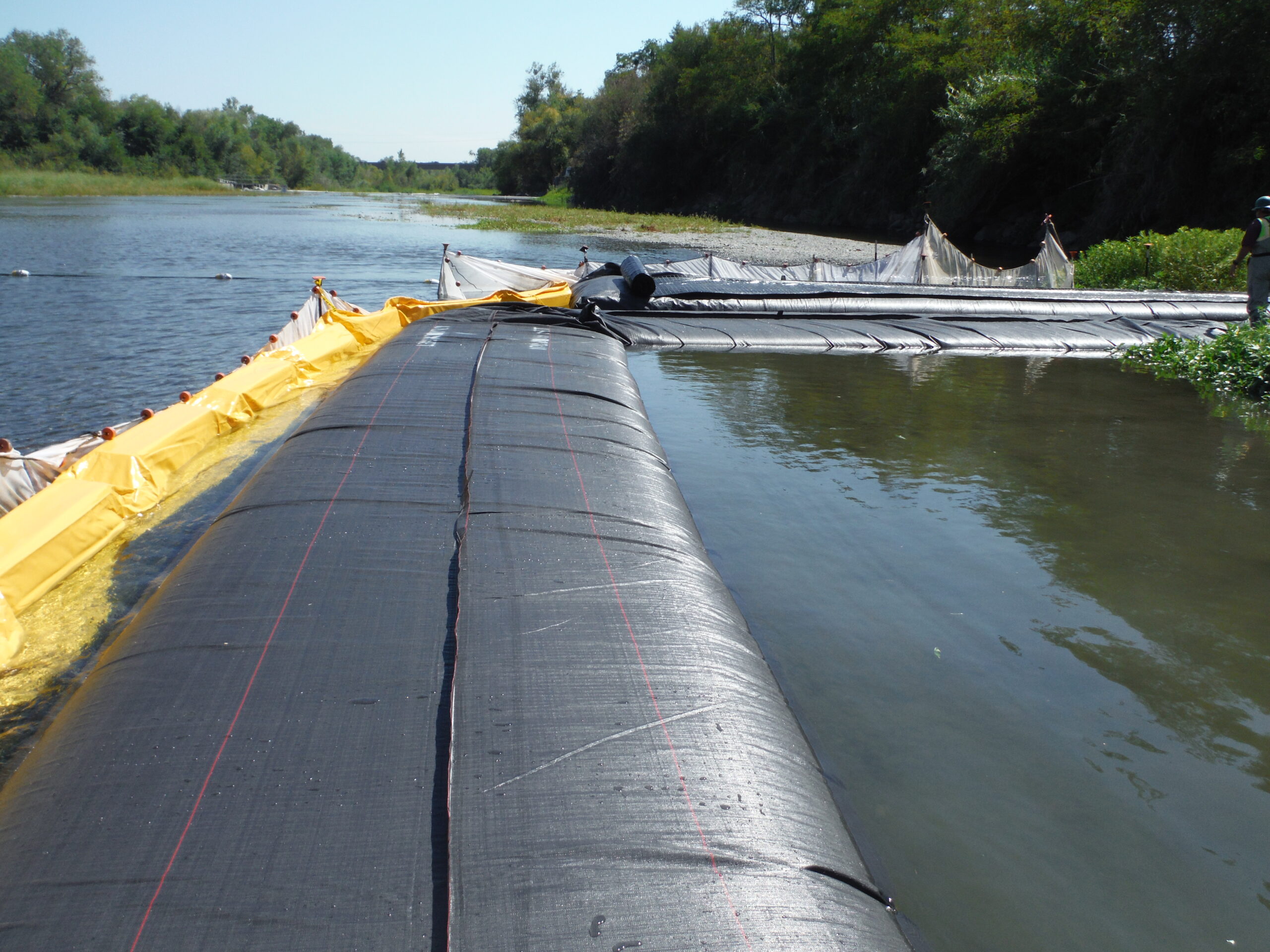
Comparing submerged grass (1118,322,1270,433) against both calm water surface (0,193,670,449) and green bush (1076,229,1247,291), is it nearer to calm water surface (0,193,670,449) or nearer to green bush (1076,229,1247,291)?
green bush (1076,229,1247,291)

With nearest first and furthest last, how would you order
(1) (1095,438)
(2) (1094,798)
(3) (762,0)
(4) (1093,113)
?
1. (2) (1094,798)
2. (1) (1095,438)
3. (4) (1093,113)
4. (3) (762,0)

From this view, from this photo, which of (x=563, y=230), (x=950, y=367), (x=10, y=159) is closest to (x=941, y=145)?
(x=563, y=230)

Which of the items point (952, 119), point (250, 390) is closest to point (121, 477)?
point (250, 390)

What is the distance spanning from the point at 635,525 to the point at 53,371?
8.79 meters

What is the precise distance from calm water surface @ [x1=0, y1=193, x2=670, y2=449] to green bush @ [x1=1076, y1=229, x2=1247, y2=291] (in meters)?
11.6

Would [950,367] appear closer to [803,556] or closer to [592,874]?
[803,556]

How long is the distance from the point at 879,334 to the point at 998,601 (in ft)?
21.0

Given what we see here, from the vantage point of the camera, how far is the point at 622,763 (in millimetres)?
2043

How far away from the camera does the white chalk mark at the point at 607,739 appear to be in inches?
76.5

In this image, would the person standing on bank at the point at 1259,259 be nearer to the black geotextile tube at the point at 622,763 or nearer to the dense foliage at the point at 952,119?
the black geotextile tube at the point at 622,763

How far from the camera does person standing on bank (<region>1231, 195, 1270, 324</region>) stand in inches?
336

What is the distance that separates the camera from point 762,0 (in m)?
48.5

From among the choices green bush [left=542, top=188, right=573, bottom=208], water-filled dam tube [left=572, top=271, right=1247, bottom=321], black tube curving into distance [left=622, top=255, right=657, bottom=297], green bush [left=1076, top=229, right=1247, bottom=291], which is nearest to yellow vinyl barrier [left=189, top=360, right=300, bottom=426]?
water-filled dam tube [left=572, top=271, right=1247, bottom=321]

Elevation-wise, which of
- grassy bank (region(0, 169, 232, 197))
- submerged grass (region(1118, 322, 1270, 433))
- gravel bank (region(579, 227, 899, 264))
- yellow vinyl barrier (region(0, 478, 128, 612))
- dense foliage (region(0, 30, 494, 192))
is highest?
dense foliage (region(0, 30, 494, 192))
